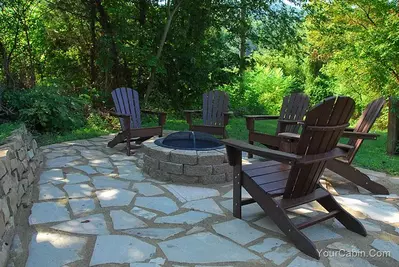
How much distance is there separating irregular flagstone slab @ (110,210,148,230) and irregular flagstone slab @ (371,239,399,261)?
4.87 feet

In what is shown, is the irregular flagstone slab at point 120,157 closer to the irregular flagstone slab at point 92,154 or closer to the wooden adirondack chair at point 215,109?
the irregular flagstone slab at point 92,154

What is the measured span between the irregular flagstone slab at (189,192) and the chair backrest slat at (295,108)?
1.70m

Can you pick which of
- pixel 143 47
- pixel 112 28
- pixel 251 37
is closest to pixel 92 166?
pixel 143 47

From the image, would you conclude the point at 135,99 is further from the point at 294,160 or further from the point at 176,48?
the point at 294,160

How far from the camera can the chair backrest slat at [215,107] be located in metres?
4.86

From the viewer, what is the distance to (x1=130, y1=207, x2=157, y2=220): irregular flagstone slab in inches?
95.2

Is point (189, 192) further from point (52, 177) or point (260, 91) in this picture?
point (260, 91)

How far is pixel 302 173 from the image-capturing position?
2.05 m

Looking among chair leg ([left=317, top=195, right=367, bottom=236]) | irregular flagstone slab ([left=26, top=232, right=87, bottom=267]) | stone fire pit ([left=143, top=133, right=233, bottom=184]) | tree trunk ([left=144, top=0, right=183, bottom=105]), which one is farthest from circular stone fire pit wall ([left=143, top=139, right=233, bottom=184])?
tree trunk ([left=144, top=0, right=183, bottom=105])

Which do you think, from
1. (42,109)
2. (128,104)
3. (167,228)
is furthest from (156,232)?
(42,109)

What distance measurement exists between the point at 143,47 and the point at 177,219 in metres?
4.54

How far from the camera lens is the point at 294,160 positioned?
189cm

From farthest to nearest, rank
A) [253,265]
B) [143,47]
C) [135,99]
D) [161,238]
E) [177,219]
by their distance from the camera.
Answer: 1. [143,47]
2. [135,99]
3. [177,219]
4. [161,238]
5. [253,265]

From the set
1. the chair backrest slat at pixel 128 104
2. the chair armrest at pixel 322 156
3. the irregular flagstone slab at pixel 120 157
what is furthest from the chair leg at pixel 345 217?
the chair backrest slat at pixel 128 104
